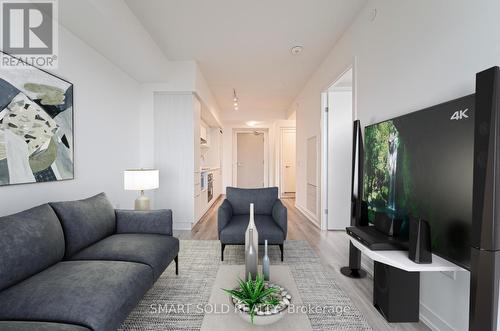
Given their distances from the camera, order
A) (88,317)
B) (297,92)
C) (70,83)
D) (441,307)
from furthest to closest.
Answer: (297,92) → (70,83) → (441,307) → (88,317)

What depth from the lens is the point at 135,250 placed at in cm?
186

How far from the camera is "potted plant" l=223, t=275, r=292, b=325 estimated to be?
1.12m

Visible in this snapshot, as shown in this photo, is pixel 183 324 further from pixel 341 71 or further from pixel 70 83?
pixel 341 71

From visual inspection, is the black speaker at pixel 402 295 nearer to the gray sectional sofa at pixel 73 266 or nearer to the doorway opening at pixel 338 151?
the gray sectional sofa at pixel 73 266

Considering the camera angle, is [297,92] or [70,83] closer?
[70,83]

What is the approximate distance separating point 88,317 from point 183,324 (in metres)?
0.75

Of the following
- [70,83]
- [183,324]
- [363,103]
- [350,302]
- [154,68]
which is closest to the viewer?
[183,324]

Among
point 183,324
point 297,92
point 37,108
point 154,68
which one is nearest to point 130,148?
point 154,68

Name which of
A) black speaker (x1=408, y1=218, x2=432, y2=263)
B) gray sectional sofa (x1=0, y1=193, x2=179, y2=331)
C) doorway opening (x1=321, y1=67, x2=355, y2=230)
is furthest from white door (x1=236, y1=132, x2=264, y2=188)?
black speaker (x1=408, y1=218, x2=432, y2=263)

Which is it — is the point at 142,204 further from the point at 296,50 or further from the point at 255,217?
the point at 296,50

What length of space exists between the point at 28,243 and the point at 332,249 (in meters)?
3.02

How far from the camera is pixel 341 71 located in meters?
3.18

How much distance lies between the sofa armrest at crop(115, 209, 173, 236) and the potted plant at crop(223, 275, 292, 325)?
125 centimetres

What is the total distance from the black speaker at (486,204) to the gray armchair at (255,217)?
1763 mm
